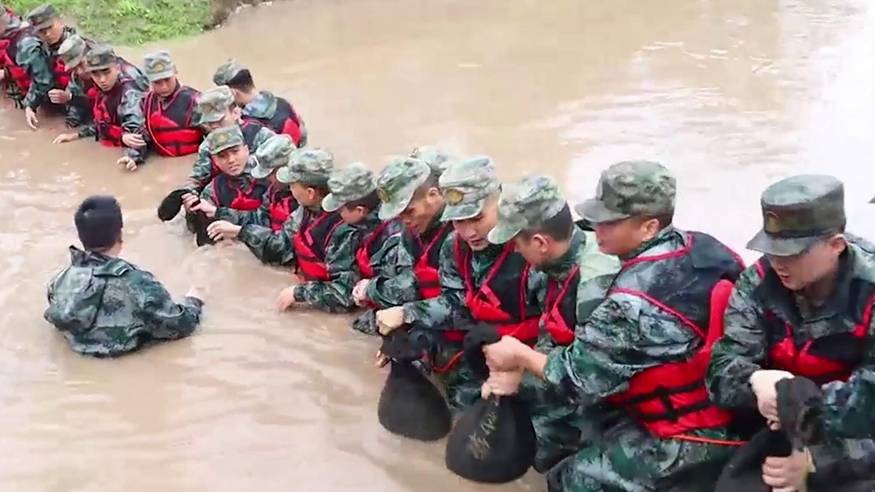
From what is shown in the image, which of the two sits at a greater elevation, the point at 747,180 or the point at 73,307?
the point at 73,307

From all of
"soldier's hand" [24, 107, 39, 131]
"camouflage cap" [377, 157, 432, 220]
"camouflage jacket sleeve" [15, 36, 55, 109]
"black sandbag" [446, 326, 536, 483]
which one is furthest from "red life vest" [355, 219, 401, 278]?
"camouflage jacket sleeve" [15, 36, 55, 109]

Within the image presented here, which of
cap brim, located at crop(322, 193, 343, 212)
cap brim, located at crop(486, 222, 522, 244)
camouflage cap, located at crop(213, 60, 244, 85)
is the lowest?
camouflage cap, located at crop(213, 60, 244, 85)

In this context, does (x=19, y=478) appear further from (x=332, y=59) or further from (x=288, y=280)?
(x=332, y=59)

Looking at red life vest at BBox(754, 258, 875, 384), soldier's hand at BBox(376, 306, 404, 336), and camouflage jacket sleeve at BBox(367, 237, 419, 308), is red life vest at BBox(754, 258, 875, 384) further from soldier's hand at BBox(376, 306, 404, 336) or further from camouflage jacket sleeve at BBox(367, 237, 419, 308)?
camouflage jacket sleeve at BBox(367, 237, 419, 308)

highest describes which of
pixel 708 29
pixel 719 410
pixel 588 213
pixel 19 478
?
pixel 588 213

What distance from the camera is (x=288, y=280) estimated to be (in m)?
6.84

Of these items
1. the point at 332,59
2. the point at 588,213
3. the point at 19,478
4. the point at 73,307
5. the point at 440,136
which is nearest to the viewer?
the point at 588,213

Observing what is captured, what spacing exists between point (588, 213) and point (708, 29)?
963cm

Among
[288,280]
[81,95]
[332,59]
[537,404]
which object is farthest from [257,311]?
[332,59]

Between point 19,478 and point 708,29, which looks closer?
point 19,478

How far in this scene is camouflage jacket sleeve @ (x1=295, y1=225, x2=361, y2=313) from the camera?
599cm

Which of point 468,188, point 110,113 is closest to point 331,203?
point 468,188

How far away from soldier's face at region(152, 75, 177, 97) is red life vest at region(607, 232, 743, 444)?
6.25m

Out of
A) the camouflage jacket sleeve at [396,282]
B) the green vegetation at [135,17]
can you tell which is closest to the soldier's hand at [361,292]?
the camouflage jacket sleeve at [396,282]
